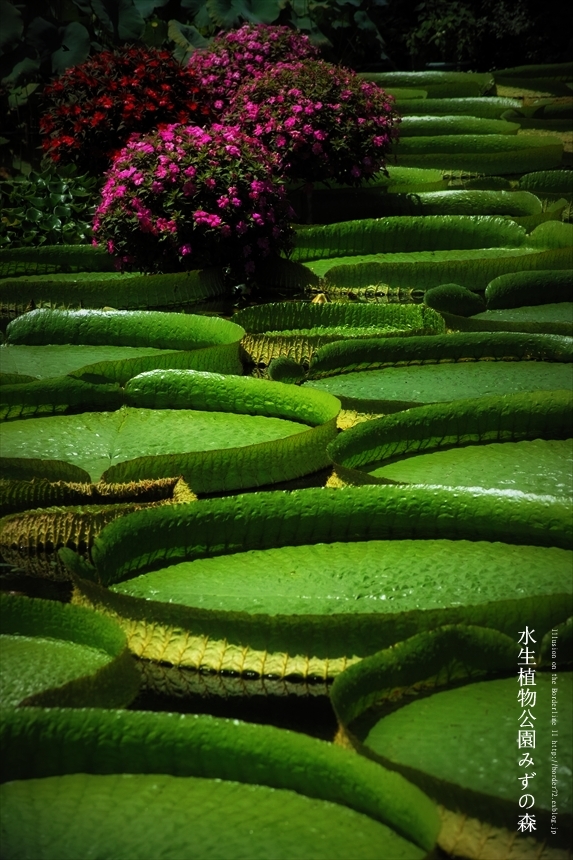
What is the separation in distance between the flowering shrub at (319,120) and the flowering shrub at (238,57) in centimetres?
83

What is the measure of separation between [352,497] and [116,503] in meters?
0.55

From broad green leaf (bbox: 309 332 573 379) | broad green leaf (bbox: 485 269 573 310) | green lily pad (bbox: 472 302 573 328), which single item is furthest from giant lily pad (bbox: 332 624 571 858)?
broad green leaf (bbox: 485 269 573 310)

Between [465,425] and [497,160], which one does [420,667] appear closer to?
[465,425]

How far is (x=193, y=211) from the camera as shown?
4.85m

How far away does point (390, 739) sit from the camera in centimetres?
172

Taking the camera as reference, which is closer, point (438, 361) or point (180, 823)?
point (180, 823)

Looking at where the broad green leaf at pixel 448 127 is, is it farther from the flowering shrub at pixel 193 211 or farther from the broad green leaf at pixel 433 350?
the broad green leaf at pixel 433 350

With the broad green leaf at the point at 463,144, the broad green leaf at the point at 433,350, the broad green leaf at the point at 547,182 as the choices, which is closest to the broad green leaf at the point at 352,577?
the broad green leaf at the point at 433,350

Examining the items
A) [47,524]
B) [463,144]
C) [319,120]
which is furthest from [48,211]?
[47,524]

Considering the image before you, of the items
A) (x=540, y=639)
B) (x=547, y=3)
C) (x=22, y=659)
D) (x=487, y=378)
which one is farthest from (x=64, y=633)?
(x=547, y=3)

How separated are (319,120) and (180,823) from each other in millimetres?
4654

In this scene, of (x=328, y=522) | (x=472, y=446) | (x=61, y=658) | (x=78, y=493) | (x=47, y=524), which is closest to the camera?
(x=61, y=658)

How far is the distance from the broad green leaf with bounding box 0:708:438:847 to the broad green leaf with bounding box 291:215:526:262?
3.87 meters

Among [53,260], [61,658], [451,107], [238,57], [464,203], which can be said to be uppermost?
[238,57]
